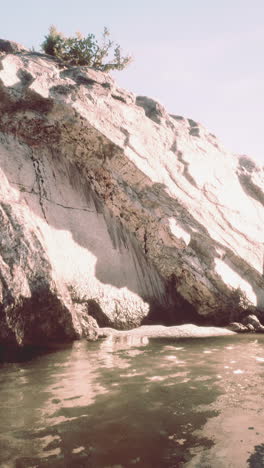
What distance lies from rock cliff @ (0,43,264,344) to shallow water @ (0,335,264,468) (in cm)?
200

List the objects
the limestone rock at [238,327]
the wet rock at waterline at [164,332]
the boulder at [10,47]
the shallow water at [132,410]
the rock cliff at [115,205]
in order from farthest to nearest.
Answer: the boulder at [10,47] < the limestone rock at [238,327] < the rock cliff at [115,205] < the wet rock at waterline at [164,332] < the shallow water at [132,410]

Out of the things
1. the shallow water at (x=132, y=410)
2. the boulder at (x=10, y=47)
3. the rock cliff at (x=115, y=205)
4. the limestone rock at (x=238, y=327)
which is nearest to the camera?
the shallow water at (x=132, y=410)

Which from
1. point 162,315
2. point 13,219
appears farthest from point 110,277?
point 13,219

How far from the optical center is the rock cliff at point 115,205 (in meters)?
6.84

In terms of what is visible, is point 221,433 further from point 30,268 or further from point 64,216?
point 64,216

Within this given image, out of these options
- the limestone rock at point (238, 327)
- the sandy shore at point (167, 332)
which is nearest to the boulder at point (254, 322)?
the limestone rock at point (238, 327)

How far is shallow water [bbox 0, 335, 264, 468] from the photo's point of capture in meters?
2.15

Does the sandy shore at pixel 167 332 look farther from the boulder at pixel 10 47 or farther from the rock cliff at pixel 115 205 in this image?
the boulder at pixel 10 47

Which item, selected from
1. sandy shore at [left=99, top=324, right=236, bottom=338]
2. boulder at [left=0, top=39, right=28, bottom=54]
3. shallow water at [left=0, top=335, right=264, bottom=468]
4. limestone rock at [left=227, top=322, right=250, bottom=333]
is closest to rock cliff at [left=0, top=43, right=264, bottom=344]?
sandy shore at [left=99, top=324, right=236, bottom=338]

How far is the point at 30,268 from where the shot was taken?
5438mm

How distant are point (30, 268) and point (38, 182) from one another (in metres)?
1.99

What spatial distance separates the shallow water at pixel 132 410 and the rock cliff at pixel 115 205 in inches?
78.8

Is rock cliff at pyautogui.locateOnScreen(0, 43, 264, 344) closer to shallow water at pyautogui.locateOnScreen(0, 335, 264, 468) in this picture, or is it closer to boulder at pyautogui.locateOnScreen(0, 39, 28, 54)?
boulder at pyautogui.locateOnScreen(0, 39, 28, 54)

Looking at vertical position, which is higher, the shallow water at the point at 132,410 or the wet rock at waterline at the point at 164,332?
the wet rock at waterline at the point at 164,332
